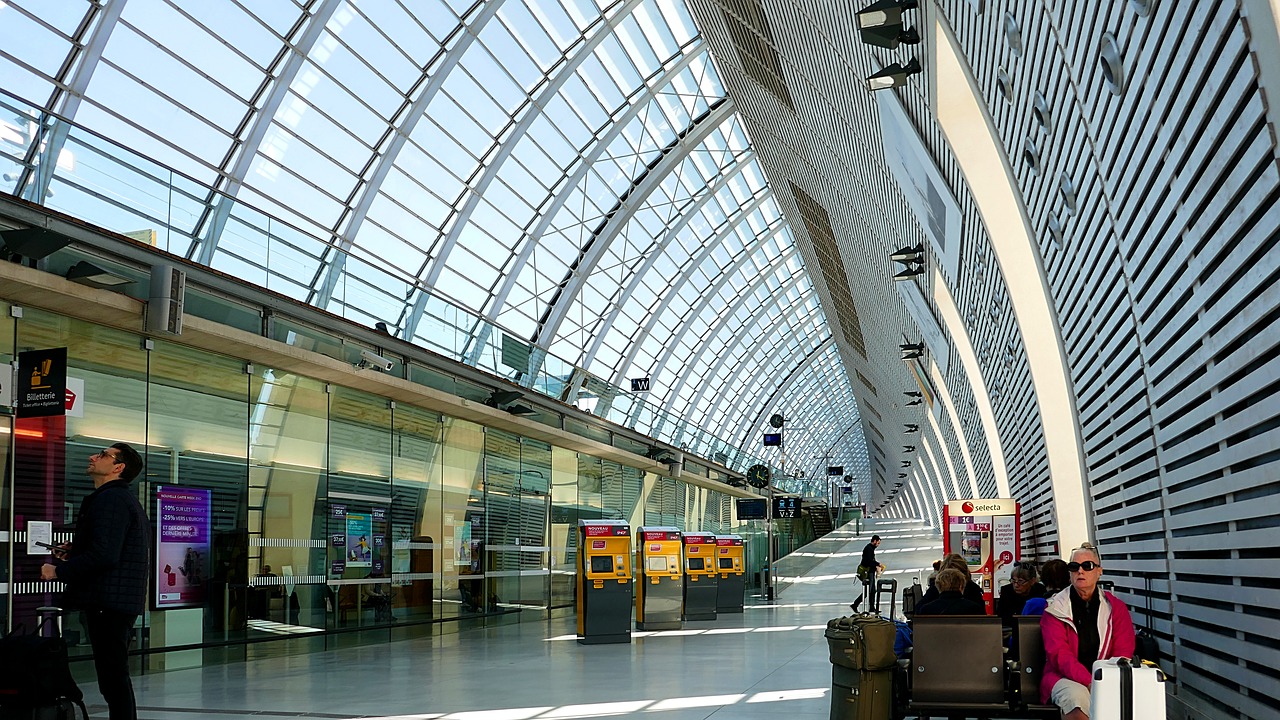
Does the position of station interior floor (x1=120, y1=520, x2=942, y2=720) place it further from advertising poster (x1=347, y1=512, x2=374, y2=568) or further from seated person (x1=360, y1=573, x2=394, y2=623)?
advertising poster (x1=347, y1=512, x2=374, y2=568)

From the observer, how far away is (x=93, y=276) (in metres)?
10.7

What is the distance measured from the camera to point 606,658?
14344 mm

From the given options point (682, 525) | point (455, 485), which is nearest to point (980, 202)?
point (455, 485)

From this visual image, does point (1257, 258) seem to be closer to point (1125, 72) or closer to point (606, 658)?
point (1125, 72)

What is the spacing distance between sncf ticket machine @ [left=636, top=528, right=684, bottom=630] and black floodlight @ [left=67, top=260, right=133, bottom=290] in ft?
37.3

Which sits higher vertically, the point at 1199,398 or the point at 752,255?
the point at 752,255

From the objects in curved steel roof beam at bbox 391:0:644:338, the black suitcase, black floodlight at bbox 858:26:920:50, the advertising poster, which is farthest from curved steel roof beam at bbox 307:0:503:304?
the black suitcase

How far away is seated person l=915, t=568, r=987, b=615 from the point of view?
8320 mm

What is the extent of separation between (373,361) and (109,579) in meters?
9.14

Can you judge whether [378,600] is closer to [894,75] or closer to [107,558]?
[107,558]

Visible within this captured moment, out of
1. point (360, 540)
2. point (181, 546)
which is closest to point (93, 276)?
point (181, 546)

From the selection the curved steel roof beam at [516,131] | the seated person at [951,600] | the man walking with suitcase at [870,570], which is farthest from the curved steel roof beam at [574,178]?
the seated person at [951,600]

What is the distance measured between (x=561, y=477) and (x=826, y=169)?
10.0 m

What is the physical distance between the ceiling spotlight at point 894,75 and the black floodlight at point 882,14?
0.83 meters
